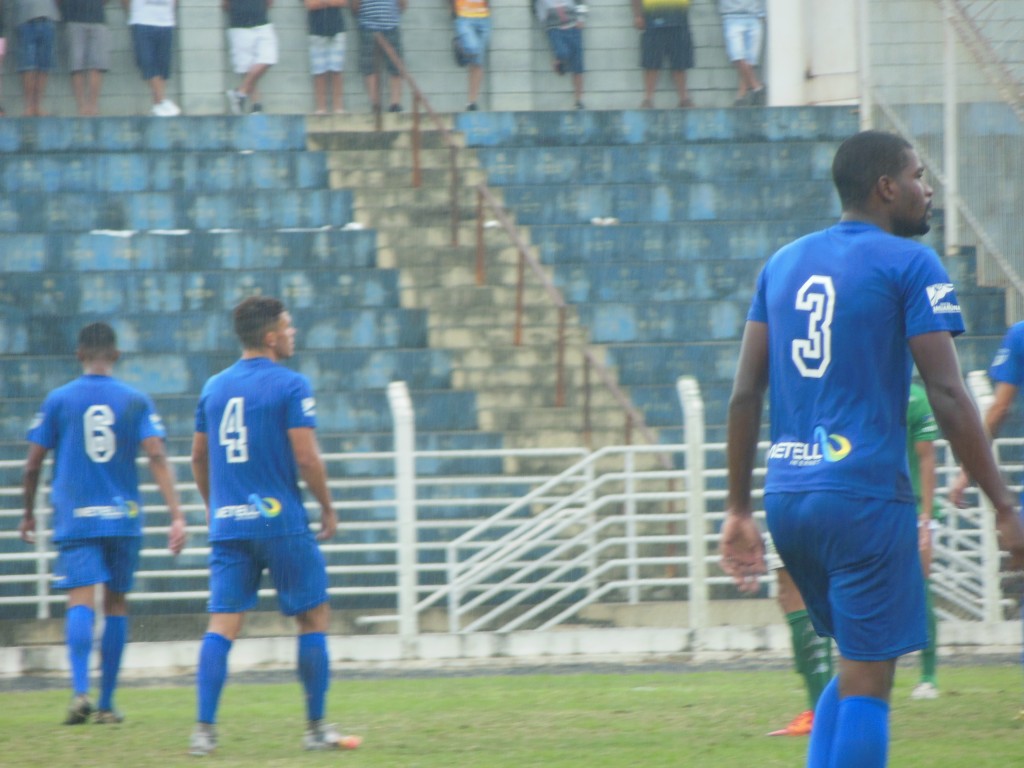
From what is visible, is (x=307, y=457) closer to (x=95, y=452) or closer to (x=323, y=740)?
(x=323, y=740)

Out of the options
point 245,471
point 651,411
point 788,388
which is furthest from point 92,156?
point 788,388

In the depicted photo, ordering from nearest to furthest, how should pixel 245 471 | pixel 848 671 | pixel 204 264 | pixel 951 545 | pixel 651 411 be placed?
pixel 848 671 → pixel 245 471 → pixel 951 545 → pixel 651 411 → pixel 204 264

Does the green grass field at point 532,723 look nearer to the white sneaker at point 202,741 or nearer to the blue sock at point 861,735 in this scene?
the white sneaker at point 202,741

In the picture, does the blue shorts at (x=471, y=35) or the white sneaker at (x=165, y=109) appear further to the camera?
the blue shorts at (x=471, y=35)

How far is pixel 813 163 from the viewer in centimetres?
1834

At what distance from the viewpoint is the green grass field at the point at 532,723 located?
7.17 meters

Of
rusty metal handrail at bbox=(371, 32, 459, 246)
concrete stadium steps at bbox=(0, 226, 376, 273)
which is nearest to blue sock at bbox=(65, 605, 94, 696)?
concrete stadium steps at bbox=(0, 226, 376, 273)

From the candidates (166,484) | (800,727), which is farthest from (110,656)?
(800,727)

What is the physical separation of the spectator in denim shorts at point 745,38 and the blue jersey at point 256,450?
46.7 feet

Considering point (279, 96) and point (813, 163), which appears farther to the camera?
point (279, 96)

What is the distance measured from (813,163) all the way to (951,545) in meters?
6.45

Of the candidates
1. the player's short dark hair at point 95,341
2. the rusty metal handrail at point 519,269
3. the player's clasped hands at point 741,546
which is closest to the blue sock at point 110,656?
the player's short dark hair at point 95,341

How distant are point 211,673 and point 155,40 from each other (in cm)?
1382

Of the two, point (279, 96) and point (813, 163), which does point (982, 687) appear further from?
point (279, 96)
